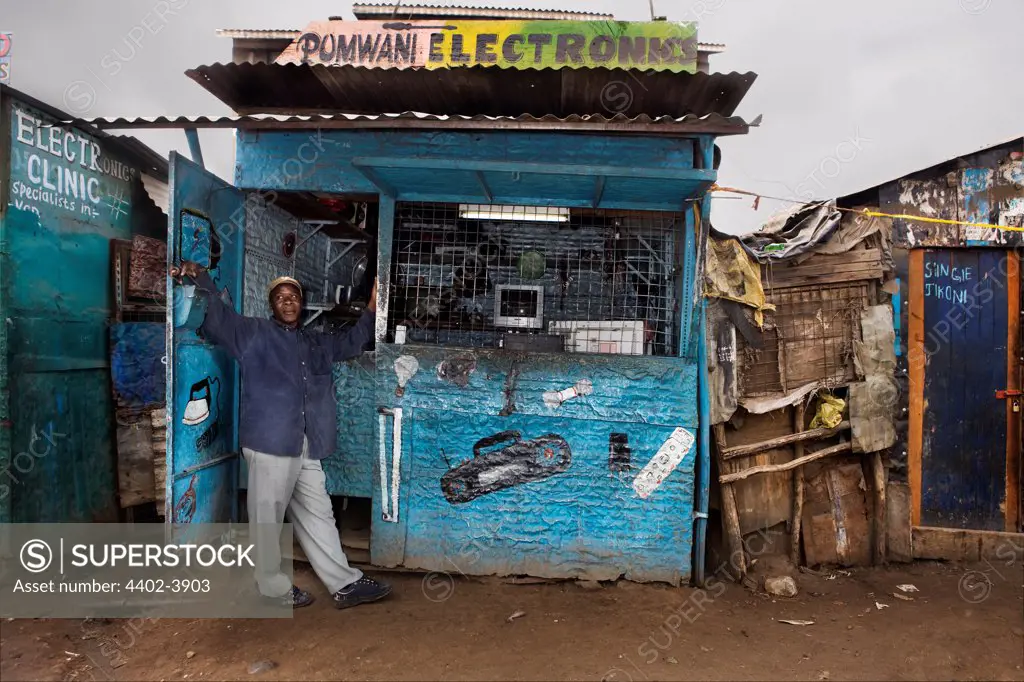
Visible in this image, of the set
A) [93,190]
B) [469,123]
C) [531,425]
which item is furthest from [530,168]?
[93,190]

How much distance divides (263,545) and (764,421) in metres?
4.06

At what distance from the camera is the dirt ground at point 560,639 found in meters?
3.36

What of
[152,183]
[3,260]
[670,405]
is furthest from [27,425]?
[670,405]

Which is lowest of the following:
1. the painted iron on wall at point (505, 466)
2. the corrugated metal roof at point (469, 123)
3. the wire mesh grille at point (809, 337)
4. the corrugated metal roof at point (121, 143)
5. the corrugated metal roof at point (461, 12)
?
the painted iron on wall at point (505, 466)

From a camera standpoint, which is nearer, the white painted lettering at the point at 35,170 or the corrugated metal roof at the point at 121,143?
the corrugated metal roof at the point at 121,143

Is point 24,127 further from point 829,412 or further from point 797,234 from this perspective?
point 829,412

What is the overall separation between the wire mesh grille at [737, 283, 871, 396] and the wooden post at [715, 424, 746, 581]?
500 mm

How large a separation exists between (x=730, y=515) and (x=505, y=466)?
196cm

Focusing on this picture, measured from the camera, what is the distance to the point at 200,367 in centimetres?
418

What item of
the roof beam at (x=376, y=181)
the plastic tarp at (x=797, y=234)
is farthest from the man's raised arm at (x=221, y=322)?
the plastic tarp at (x=797, y=234)

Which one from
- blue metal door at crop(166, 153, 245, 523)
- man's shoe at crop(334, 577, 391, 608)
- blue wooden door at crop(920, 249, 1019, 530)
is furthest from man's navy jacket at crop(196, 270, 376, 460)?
blue wooden door at crop(920, 249, 1019, 530)

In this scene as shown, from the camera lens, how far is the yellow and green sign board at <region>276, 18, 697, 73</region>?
4992 millimetres

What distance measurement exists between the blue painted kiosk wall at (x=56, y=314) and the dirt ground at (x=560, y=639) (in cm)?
122

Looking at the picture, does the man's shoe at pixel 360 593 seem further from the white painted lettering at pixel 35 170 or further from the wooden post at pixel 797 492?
the white painted lettering at pixel 35 170
